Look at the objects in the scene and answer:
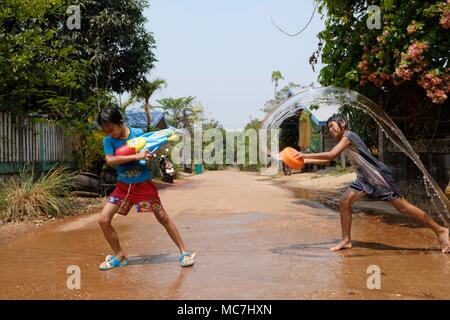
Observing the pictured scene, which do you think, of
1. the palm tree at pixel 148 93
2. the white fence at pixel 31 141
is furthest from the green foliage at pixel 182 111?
the white fence at pixel 31 141

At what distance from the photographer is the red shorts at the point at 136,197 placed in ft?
16.5

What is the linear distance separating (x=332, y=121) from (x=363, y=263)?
170cm

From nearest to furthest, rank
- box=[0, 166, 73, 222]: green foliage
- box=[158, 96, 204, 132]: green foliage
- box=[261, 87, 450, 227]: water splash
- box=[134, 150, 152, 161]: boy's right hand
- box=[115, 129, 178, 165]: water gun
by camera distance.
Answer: box=[134, 150, 152, 161]: boy's right hand → box=[115, 129, 178, 165]: water gun → box=[261, 87, 450, 227]: water splash → box=[0, 166, 73, 222]: green foliage → box=[158, 96, 204, 132]: green foliage

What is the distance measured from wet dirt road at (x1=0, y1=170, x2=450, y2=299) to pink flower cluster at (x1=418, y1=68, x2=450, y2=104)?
2084mm

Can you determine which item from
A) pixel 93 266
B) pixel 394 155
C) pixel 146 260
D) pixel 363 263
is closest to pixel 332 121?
pixel 363 263

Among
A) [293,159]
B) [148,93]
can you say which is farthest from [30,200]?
[148,93]

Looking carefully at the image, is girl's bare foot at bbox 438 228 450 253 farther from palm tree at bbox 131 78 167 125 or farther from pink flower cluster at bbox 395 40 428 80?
palm tree at bbox 131 78 167 125

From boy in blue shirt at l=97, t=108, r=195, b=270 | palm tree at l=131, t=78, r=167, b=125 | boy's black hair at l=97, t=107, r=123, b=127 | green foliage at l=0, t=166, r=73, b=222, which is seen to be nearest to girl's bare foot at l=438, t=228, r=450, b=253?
boy in blue shirt at l=97, t=108, r=195, b=270

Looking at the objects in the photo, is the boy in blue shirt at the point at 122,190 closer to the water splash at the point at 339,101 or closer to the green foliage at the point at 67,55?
the water splash at the point at 339,101

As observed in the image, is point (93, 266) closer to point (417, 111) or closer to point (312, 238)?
point (312, 238)

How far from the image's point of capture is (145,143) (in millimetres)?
4934

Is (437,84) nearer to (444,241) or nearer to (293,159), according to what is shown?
(444,241)

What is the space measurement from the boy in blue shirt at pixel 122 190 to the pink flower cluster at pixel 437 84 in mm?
4736

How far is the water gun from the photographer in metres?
4.88
